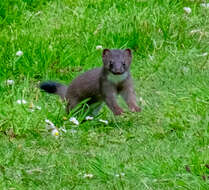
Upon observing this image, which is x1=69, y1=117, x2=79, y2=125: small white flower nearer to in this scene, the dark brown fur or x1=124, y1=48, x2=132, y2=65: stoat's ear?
the dark brown fur

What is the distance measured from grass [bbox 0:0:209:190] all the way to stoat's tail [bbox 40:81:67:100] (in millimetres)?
100

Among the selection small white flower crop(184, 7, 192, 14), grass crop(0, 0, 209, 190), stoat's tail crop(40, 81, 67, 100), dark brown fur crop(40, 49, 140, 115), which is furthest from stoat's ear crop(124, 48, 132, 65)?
small white flower crop(184, 7, 192, 14)

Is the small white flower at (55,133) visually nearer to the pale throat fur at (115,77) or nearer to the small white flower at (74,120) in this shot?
the small white flower at (74,120)

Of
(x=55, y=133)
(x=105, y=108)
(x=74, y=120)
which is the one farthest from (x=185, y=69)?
(x=55, y=133)

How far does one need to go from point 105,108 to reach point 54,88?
0.51 meters

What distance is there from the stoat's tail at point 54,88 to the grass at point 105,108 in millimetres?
100

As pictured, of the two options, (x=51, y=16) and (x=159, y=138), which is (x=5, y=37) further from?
(x=159, y=138)

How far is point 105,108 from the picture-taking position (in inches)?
269

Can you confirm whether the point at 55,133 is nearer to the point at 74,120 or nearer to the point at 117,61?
the point at 74,120

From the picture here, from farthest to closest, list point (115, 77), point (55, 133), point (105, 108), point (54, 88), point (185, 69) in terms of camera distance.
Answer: point (185, 69)
point (105, 108)
point (54, 88)
point (115, 77)
point (55, 133)

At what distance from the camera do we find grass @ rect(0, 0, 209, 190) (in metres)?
4.75

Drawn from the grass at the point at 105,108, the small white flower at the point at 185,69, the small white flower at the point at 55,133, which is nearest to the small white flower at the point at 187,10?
the grass at the point at 105,108

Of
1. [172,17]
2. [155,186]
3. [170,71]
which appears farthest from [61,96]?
[155,186]

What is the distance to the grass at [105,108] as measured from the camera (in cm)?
475
